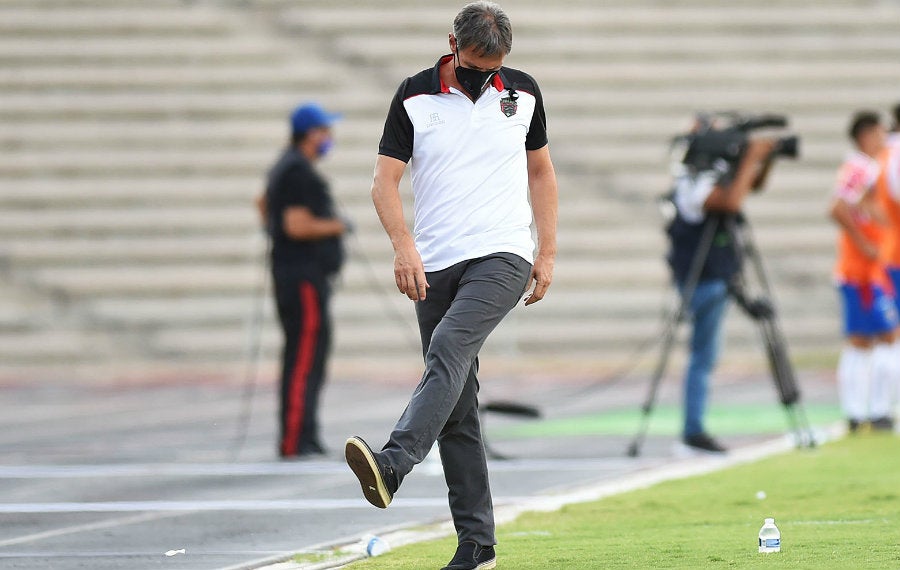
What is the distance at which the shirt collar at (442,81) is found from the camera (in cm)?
546

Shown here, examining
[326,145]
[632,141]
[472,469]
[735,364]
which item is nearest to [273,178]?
[326,145]

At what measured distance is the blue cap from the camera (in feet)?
32.8

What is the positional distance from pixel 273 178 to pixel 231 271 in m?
8.62

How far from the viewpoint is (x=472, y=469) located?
5.52 metres

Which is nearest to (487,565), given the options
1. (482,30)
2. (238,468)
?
(482,30)

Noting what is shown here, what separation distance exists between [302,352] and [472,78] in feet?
15.4

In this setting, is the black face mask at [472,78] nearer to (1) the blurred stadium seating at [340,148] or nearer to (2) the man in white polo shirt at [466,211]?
(2) the man in white polo shirt at [466,211]

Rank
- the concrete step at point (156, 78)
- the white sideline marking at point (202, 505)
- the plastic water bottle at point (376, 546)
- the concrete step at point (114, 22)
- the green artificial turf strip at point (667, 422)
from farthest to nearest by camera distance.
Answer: the concrete step at point (114, 22)
the concrete step at point (156, 78)
the green artificial turf strip at point (667, 422)
the white sideline marking at point (202, 505)
the plastic water bottle at point (376, 546)

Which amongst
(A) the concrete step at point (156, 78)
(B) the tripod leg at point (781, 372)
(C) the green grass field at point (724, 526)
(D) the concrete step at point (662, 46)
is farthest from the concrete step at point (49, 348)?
(C) the green grass field at point (724, 526)

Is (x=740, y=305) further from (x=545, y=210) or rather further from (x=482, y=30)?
(x=482, y=30)

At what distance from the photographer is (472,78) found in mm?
5430

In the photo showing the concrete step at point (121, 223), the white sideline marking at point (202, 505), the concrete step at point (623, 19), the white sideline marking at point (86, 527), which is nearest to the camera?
the white sideline marking at point (86, 527)

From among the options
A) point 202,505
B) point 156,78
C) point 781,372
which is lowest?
point 781,372

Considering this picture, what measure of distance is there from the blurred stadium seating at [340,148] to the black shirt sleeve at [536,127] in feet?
38.0
